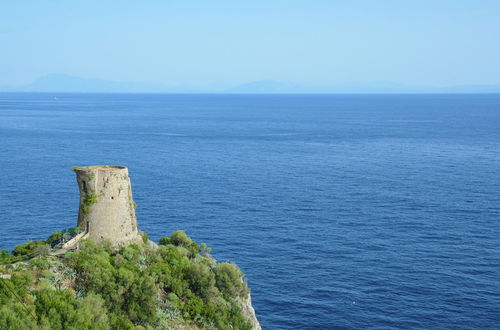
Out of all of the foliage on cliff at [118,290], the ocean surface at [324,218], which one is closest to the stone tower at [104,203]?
the foliage on cliff at [118,290]

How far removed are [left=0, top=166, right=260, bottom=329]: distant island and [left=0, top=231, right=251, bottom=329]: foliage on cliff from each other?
61mm

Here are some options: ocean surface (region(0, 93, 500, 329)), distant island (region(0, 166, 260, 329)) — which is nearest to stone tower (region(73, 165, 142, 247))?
distant island (region(0, 166, 260, 329))

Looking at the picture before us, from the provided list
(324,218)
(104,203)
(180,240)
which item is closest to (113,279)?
(104,203)

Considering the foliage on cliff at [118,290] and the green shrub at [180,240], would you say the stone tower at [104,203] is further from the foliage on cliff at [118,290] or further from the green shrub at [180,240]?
the green shrub at [180,240]

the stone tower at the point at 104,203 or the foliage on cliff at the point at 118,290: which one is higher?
the stone tower at the point at 104,203

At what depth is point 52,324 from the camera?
34.6 metres

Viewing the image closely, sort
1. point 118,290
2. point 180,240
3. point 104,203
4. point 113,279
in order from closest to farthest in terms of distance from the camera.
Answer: point 118,290 → point 113,279 → point 104,203 → point 180,240

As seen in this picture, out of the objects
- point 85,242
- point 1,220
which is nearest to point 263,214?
point 1,220

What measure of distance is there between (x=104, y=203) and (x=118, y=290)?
27.3 ft

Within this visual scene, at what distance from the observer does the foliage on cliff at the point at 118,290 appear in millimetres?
35750

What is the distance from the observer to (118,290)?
42.3 metres

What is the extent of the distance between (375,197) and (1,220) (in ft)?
210

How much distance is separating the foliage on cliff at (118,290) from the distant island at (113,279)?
2.4 inches

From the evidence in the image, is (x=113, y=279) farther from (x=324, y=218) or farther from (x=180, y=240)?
(x=324, y=218)
